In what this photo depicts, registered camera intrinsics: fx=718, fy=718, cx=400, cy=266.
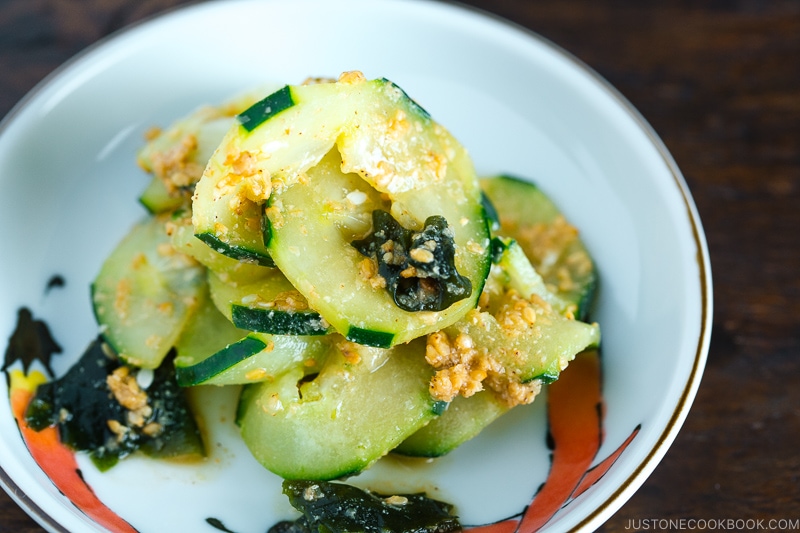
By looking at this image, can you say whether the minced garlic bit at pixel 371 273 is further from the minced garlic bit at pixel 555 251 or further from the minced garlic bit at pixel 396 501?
the minced garlic bit at pixel 555 251

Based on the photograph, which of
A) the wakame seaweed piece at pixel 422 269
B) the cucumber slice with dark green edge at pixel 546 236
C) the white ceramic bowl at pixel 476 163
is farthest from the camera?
the cucumber slice with dark green edge at pixel 546 236

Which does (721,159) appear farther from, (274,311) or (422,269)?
(274,311)

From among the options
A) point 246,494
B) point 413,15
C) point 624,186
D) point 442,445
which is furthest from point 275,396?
point 413,15

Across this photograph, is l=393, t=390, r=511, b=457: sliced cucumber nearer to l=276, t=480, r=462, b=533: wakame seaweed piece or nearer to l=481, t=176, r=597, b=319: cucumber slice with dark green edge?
l=276, t=480, r=462, b=533: wakame seaweed piece

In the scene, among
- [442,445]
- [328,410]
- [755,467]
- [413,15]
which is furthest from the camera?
[413,15]

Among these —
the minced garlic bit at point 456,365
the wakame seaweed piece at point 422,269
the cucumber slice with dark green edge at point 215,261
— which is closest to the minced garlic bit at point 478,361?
the minced garlic bit at point 456,365

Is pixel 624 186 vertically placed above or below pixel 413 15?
below

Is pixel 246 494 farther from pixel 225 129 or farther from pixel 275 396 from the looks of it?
pixel 225 129

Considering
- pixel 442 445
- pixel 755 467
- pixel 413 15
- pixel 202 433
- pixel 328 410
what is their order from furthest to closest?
1. pixel 413 15
2. pixel 755 467
3. pixel 202 433
4. pixel 442 445
5. pixel 328 410
